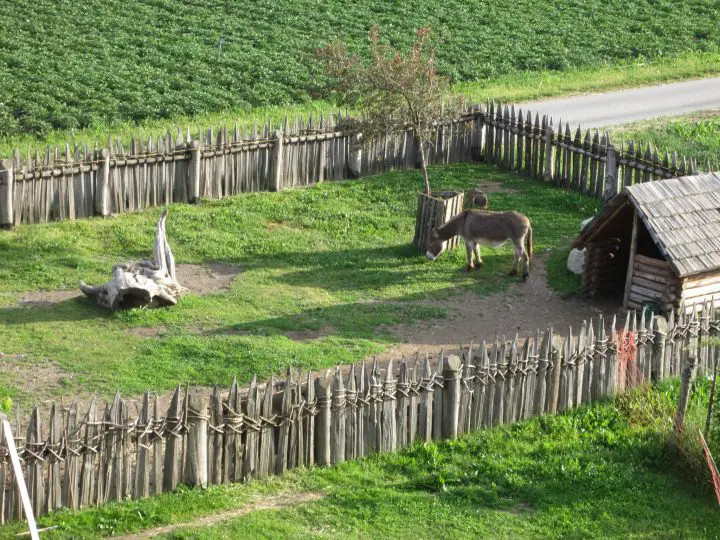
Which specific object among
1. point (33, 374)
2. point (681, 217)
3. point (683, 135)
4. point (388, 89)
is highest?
point (388, 89)

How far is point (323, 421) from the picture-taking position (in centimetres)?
1393

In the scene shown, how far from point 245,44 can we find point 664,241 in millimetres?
21544

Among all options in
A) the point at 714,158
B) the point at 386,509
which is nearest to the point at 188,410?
the point at 386,509

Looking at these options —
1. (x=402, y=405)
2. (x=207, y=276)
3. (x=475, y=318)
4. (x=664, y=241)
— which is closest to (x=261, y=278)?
(x=207, y=276)

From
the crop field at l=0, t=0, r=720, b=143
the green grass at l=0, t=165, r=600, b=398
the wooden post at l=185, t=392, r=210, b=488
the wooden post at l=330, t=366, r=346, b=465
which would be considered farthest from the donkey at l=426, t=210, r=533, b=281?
the crop field at l=0, t=0, r=720, b=143

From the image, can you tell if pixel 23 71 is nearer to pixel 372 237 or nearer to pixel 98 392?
pixel 372 237

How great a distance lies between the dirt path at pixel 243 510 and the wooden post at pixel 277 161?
12686 mm

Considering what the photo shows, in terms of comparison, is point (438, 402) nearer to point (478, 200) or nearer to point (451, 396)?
point (451, 396)

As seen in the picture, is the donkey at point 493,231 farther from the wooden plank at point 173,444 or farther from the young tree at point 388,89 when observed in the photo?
the wooden plank at point 173,444

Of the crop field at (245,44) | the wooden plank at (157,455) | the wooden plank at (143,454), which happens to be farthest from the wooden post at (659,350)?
the crop field at (245,44)

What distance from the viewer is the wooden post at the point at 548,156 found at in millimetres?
26016

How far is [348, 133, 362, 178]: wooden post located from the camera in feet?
86.3

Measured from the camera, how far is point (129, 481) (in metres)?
13.0

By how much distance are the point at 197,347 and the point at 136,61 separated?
19040 mm
